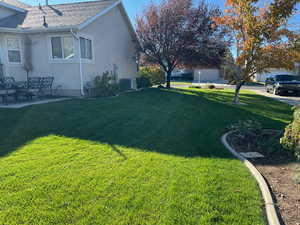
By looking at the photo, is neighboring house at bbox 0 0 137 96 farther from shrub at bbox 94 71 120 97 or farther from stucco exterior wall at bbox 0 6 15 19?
shrub at bbox 94 71 120 97

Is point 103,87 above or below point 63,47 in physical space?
below

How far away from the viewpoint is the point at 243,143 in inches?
193

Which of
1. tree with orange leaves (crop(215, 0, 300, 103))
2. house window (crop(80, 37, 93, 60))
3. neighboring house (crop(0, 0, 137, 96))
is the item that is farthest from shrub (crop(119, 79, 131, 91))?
tree with orange leaves (crop(215, 0, 300, 103))

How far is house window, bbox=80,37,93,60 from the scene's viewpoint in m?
11.2

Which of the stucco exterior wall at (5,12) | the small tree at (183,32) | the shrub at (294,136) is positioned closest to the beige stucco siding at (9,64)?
the stucco exterior wall at (5,12)

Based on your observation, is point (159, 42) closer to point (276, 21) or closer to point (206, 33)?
point (206, 33)

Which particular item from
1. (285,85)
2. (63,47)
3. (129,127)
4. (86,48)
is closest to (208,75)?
(285,85)

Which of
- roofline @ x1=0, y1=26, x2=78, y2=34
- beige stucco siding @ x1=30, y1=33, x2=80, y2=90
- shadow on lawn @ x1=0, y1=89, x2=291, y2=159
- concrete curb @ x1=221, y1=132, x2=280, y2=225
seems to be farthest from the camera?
beige stucco siding @ x1=30, y1=33, x2=80, y2=90

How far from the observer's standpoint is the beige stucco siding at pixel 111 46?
12.2 meters

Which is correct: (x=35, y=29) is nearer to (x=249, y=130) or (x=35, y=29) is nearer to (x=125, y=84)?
(x=125, y=84)

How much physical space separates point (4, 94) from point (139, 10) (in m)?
13.5

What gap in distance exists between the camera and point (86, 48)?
11.6 meters

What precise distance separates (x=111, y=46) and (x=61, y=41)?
168 inches

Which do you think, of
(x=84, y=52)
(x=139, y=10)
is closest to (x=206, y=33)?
(x=139, y=10)
